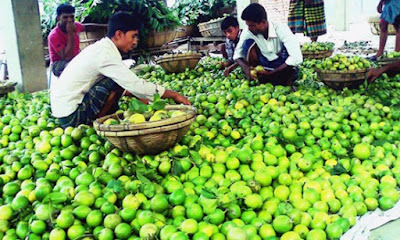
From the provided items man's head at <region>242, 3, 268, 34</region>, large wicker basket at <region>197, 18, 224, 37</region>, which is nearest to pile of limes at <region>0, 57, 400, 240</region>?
man's head at <region>242, 3, 268, 34</region>

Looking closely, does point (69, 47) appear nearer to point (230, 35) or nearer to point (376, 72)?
point (230, 35)

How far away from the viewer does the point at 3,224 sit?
2012 mm

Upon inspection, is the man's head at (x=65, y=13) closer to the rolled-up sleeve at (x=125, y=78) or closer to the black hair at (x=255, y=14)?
the black hair at (x=255, y=14)

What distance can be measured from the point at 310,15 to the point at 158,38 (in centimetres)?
Answer: 339

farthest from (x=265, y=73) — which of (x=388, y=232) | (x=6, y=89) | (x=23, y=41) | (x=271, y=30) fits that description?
(x=23, y=41)

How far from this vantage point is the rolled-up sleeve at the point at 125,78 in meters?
2.94

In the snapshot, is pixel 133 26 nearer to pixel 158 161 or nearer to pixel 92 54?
pixel 92 54

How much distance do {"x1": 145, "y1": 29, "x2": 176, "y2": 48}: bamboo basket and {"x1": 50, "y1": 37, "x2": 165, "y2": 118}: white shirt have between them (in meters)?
4.63

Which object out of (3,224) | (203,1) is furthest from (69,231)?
(203,1)

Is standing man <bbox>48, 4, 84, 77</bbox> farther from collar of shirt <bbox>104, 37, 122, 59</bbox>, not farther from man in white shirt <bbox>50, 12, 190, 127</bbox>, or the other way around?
collar of shirt <bbox>104, 37, 122, 59</bbox>

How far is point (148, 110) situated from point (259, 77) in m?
2.13

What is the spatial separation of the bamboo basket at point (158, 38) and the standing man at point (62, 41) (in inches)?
85.9

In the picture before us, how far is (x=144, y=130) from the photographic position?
236cm

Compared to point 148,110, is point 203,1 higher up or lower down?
higher up
